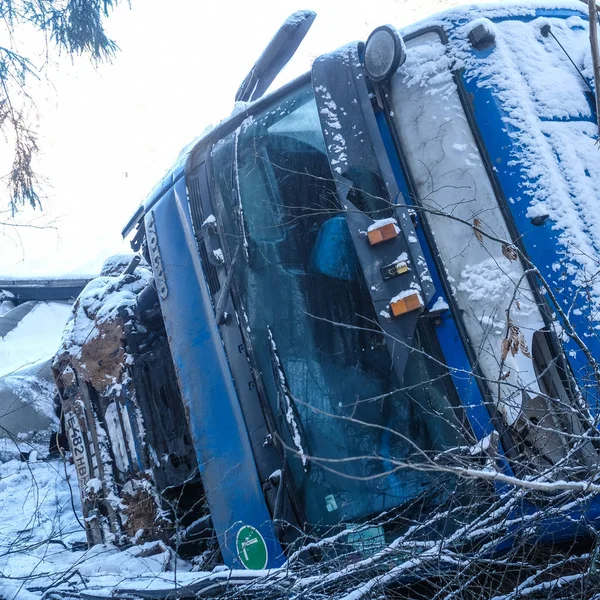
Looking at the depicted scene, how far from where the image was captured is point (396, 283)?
245 centimetres

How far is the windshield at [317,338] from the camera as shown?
2480 mm

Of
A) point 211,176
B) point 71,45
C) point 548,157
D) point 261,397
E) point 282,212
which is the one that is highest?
point 71,45

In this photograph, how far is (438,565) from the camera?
2055 millimetres

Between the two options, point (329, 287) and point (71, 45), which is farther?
point (71, 45)

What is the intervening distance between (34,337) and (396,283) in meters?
5.62

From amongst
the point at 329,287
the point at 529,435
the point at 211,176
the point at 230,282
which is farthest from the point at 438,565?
the point at 211,176

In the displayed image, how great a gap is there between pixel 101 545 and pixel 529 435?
7.88 ft

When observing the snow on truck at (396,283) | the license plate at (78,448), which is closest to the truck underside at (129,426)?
the license plate at (78,448)

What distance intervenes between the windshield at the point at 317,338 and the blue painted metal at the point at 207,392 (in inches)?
8.6

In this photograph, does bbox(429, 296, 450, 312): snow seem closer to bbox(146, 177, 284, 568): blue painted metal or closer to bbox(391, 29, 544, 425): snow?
bbox(391, 29, 544, 425): snow

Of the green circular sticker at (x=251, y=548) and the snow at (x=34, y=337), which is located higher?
the snow at (x=34, y=337)

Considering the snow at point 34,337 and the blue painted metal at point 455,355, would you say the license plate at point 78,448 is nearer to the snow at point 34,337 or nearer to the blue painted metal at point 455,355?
the blue painted metal at point 455,355

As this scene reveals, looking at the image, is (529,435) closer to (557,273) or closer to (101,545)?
(557,273)

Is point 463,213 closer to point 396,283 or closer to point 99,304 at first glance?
point 396,283
